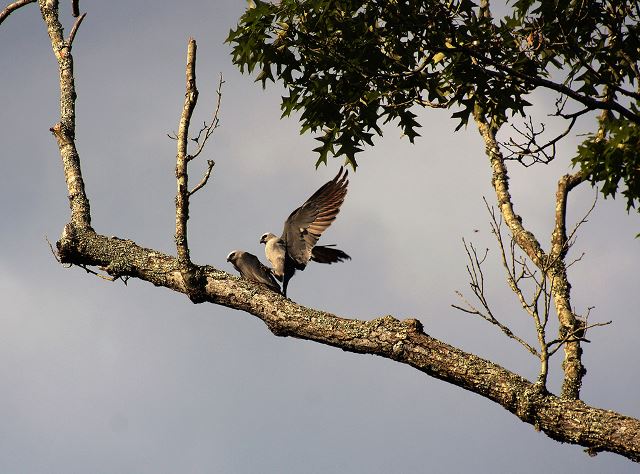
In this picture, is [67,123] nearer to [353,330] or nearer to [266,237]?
[266,237]

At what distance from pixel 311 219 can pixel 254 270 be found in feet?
3.10

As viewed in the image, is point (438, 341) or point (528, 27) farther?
point (528, 27)

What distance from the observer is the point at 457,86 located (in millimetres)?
8195

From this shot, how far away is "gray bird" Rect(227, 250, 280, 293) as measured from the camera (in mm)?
9375

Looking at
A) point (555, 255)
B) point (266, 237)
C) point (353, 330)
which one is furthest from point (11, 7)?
point (555, 255)

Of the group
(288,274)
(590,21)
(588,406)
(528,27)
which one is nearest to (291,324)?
(588,406)

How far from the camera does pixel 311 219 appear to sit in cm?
933

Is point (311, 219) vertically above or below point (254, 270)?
above

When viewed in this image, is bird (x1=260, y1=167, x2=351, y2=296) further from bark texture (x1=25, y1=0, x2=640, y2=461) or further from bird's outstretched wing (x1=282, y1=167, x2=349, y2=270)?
bark texture (x1=25, y1=0, x2=640, y2=461)

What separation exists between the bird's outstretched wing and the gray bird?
361 mm

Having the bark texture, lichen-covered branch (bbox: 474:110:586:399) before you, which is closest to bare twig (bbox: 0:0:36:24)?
the bark texture

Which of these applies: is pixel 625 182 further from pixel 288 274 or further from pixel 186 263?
pixel 186 263

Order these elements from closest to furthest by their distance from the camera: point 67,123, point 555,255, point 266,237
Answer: point 67,123, point 555,255, point 266,237

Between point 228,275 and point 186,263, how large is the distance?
16.0 inches
